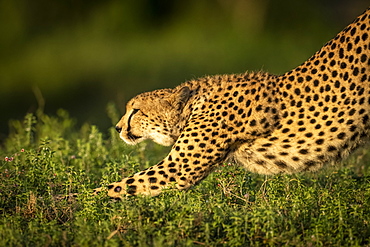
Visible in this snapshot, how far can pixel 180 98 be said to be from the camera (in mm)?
5895

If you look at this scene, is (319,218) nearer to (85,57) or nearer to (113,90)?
(113,90)

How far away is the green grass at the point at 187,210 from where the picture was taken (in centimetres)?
458

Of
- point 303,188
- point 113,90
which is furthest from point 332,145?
point 113,90

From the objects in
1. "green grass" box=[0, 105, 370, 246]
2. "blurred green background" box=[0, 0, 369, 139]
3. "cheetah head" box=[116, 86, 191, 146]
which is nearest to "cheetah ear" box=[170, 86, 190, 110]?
"cheetah head" box=[116, 86, 191, 146]

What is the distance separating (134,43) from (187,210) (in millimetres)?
12447

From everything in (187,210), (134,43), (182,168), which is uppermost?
(134,43)

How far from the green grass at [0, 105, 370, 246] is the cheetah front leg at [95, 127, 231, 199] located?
107 millimetres

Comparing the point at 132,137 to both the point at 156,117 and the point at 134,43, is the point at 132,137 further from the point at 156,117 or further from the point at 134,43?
the point at 134,43

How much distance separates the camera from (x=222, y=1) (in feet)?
63.1

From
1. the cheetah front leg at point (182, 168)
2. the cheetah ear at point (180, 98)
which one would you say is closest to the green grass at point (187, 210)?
the cheetah front leg at point (182, 168)

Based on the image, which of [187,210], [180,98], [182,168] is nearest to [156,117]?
Result: [180,98]

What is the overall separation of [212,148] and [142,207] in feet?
2.90

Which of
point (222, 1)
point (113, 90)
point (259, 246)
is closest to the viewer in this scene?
point (259, 246)

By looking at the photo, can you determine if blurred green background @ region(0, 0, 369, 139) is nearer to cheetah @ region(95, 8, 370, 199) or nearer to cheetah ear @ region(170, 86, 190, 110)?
cheetah ear @ region(170, 86, 190, 110)
